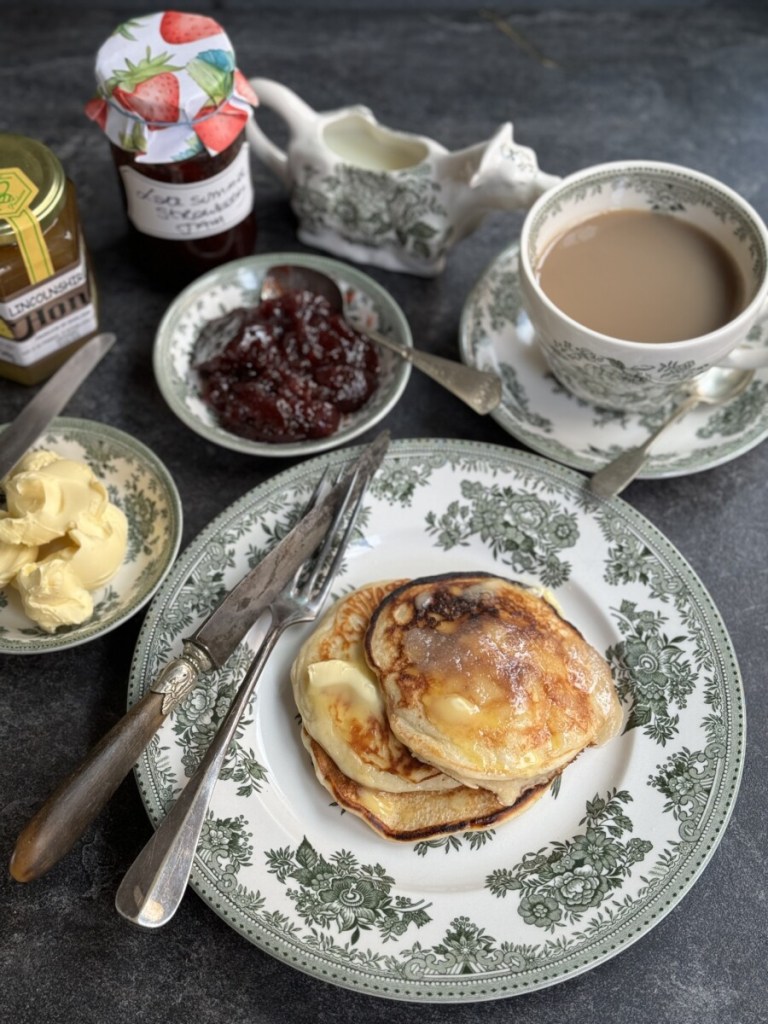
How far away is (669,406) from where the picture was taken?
2.20 m

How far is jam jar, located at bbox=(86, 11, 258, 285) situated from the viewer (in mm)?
1995

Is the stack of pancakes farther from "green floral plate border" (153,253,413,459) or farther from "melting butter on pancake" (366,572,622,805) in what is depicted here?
"green floral plate border" (153,253,413,459)

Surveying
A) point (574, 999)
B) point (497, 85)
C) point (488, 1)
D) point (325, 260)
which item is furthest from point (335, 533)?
point (488, 1)

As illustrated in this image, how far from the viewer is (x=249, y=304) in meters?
2.36

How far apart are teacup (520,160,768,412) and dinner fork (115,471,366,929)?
1.69 ft

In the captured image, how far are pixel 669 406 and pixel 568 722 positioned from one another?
83 cm

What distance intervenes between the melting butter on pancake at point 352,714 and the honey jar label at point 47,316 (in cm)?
88

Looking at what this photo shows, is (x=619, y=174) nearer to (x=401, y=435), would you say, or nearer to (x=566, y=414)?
(x=566, y=414)

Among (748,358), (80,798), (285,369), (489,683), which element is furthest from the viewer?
(285,369)

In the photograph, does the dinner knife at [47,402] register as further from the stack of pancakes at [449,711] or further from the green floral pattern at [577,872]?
the green floral pattern at [577,872]

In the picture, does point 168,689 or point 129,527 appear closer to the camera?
point 168,689

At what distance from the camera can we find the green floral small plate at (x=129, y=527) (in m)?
1.85

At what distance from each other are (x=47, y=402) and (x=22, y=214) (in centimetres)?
Answer: 37

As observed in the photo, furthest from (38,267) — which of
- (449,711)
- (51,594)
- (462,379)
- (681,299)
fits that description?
(681,299)
